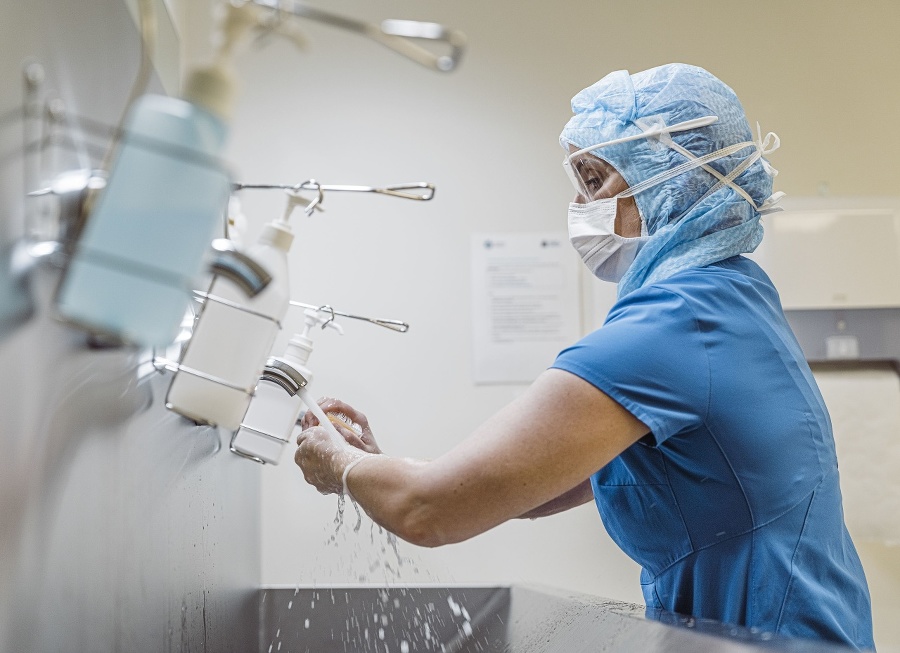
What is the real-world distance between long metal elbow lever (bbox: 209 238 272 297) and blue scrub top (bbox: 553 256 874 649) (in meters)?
0.42

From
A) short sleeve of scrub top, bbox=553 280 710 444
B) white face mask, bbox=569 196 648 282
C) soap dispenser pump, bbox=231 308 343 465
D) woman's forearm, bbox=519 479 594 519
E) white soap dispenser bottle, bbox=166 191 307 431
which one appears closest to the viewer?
white soap dispenser bottle, bbox=166 191 307 431

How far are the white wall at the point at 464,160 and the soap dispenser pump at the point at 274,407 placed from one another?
3.37 ft

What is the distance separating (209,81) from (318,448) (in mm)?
611

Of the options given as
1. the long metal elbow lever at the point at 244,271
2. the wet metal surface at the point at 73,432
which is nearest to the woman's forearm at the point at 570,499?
the wet metal surface at the point at 73,432

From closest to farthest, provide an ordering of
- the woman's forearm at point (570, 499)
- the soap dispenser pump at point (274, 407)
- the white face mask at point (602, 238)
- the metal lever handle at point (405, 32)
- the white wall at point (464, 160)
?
1. the metal lever handle at point (405, 32)
2. the soap dispenser pump at point (274, 407)
3. the white face mask at point (602, 238)
4. the woman's forearm at point (570, 499)
5. the white wall at point (464, 160)

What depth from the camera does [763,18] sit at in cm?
224

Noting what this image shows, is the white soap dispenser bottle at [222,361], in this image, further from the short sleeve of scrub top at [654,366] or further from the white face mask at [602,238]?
the white face mask at [602,238]

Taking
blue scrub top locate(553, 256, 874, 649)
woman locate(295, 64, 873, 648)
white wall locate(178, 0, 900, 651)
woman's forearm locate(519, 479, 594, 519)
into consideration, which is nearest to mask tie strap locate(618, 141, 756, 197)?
woman locate(295, 64, 873, 648)

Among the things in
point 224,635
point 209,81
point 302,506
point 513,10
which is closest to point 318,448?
point 224,635

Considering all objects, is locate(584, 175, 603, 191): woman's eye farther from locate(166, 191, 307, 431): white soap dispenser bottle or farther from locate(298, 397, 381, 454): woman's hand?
locate(166, 191, 307, 431): white soap dispenser bottle

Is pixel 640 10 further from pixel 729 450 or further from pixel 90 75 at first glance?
pixel 90 75

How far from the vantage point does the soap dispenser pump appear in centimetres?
97

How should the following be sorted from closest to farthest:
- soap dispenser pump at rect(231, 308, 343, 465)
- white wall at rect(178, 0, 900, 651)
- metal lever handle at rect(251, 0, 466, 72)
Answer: metal lever handle at rect(251, 0, 466, 72) → soap dispenser pump at rect(231, 308, 343, 465) → white wall at rect(178, 0, 900, 651)

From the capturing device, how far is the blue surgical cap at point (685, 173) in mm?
1045
